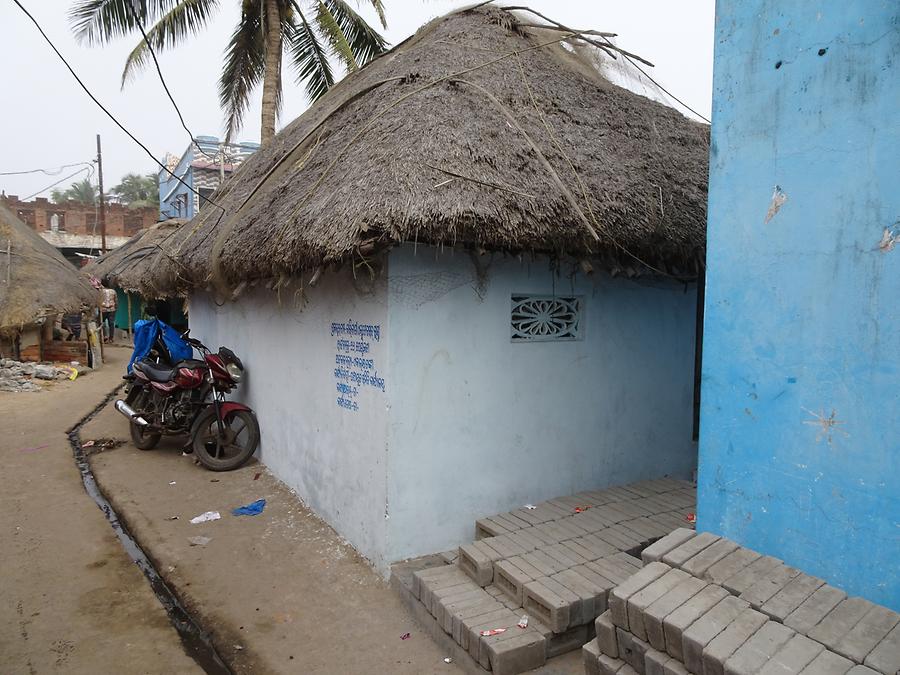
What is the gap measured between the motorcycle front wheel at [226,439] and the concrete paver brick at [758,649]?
18.1 ft

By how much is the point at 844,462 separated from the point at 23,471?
788cm

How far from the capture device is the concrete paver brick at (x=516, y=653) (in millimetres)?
2914

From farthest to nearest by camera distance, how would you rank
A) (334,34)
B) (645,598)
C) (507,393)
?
(334,34) → (507,393) → (645,598)

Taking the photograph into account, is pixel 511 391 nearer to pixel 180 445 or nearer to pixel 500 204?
→ pixel 500 204

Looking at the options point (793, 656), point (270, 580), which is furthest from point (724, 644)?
point (270, 580)

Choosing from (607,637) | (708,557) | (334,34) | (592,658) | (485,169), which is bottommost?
(592,658)

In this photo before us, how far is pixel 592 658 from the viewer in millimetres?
2721

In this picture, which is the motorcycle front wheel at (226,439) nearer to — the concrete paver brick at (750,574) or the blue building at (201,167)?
the concrete paver brick at (750,574)

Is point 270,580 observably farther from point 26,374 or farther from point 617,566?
point 26,374

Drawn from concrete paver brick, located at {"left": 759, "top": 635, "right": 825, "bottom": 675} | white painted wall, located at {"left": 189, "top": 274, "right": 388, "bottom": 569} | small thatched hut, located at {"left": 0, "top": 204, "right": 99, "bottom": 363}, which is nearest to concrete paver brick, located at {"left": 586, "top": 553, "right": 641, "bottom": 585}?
concrete paver brick, located at {"left": 759, "top": 635, "right": 825, "bottom": 675}

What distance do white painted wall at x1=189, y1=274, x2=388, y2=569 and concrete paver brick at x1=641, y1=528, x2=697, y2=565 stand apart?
180cm

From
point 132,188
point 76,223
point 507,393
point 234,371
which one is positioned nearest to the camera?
point 507,393

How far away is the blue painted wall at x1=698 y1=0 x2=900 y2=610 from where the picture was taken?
2273 millimetres

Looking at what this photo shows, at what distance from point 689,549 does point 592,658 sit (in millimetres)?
680
